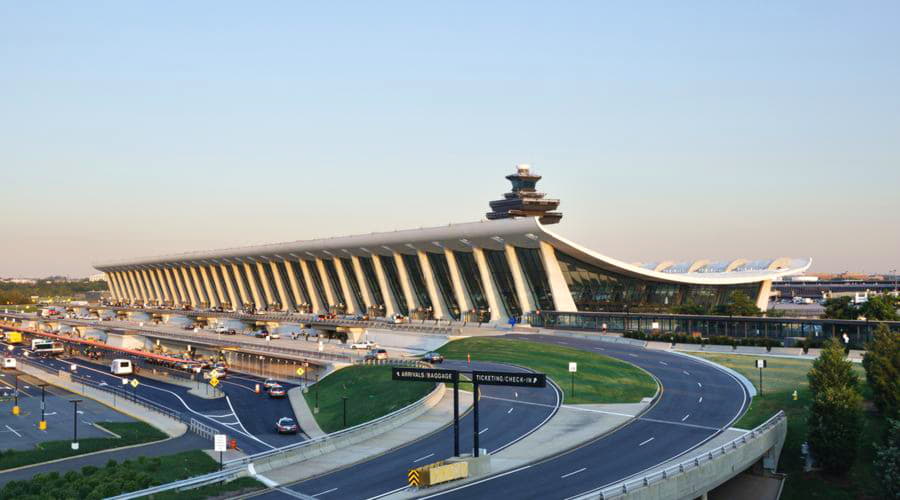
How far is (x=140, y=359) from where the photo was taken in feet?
333

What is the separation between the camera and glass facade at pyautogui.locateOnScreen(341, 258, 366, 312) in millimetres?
127375

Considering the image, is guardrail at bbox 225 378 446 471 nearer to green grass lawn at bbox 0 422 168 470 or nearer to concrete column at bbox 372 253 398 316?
green grass lawn at bbox 0 422 168 470

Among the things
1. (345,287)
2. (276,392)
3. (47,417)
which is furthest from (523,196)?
(47,417)

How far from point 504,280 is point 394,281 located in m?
23.9

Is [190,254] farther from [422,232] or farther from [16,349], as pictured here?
[422,232]

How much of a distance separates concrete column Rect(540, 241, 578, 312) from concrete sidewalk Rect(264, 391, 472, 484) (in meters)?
48.5

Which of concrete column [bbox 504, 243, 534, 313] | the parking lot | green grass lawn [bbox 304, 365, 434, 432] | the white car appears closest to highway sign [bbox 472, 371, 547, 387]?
green grass lawn [bbox 304, 365, 434, 432]

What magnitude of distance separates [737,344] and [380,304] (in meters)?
63.1

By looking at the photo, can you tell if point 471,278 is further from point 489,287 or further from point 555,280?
point 555,280

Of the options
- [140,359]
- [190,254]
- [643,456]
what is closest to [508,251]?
[140,359]

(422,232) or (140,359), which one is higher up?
(422,232)

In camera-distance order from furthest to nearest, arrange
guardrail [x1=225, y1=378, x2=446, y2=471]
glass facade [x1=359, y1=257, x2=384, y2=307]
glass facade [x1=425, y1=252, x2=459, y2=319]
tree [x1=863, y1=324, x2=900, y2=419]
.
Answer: glass facade [x1=359, y1=257, x2=384, y2=307]
glass facade [x1=425, y1=252, x2=459, y2=319]
tree [x1=863, y1=324, x2=900, y2=419]
guardrail [x1=225, y1=378, x2=446, y2=471]

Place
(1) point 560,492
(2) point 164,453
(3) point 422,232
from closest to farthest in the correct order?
(1) point 560,492, (2) point 164,453, (3) point 422,232

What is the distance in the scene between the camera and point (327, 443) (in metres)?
35.8
